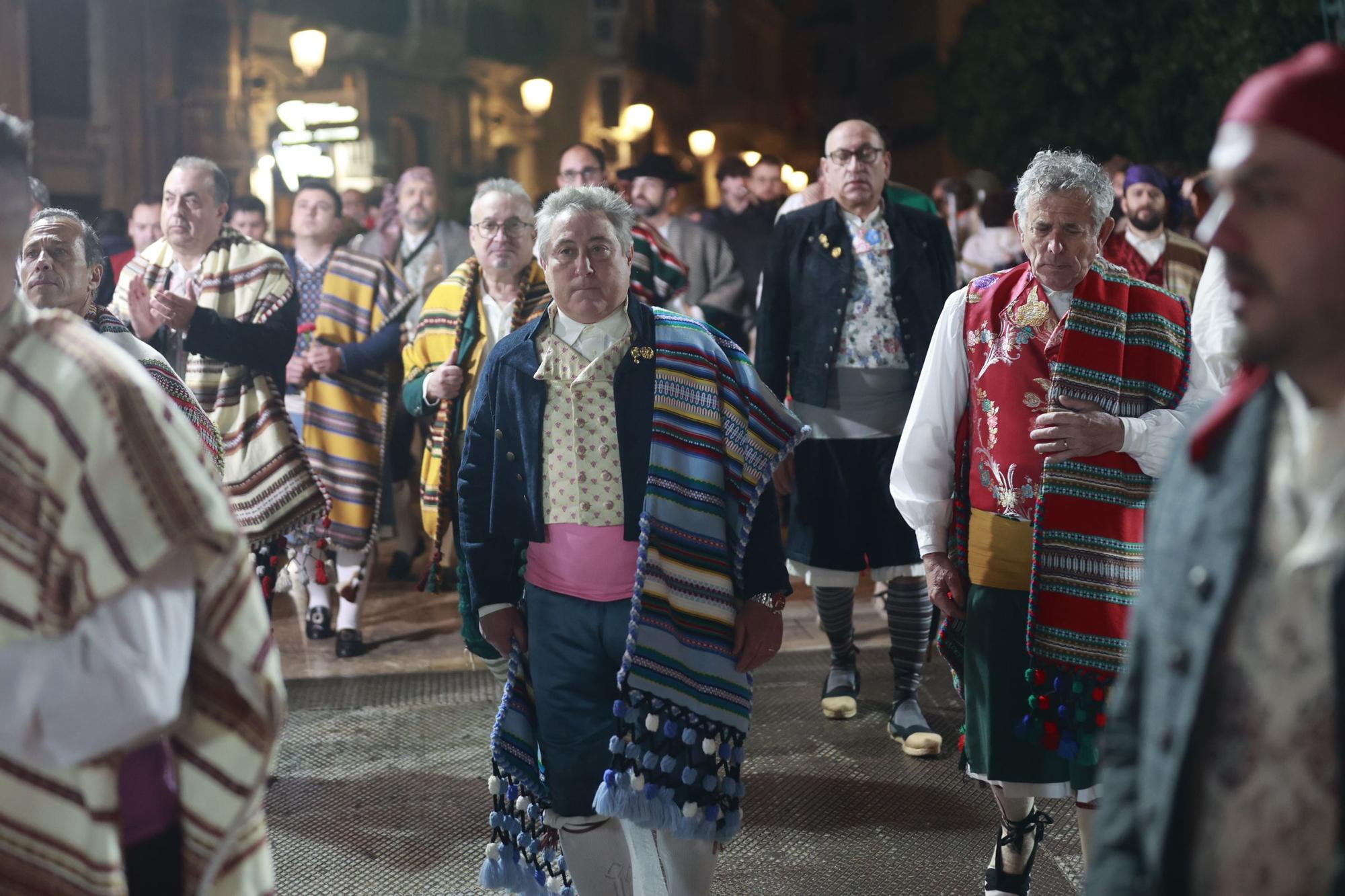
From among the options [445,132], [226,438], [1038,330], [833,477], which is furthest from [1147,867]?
[445,132]

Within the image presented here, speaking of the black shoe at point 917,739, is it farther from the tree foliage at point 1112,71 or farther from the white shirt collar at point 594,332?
the tree foliage at point 1112,71

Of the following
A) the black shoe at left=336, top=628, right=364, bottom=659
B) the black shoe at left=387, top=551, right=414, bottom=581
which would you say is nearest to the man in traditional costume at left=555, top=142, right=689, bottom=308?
the black shoe at left=336, top=628, right=364, bottom=659

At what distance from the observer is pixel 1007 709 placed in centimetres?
384

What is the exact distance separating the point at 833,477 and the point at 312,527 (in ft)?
7.63

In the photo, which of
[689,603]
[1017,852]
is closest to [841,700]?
[1017,852]

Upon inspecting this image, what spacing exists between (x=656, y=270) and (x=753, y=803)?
244cm

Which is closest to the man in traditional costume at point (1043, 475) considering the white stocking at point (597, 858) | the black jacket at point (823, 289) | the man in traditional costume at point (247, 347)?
the white stocking at point (597, 858)

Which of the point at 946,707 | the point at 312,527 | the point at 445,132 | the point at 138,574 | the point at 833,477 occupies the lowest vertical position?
the point at 946,707

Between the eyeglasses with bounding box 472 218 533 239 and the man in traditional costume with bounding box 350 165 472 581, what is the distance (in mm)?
2629

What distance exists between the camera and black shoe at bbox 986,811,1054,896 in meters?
3.94

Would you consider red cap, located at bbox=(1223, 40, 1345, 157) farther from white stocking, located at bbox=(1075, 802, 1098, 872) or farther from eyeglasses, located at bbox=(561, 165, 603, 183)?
eyeglasses, located at bbox=(561, 165, 603, 183)

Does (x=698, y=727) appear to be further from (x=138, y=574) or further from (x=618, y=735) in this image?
(x=138, y=574)

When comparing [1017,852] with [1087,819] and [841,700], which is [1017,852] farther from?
[841,700]

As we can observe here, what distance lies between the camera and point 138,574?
198 cm
